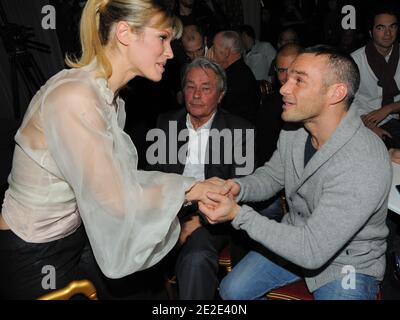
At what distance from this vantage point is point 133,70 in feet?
5.15

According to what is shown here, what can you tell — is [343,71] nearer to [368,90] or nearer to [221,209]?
[221,209]

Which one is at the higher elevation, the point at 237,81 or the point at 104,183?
the point at 237,81

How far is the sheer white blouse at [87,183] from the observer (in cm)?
129

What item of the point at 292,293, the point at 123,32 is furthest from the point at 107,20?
the point at 292,293

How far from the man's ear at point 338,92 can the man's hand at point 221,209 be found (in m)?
0.60

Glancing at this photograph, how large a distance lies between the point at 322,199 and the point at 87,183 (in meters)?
0.87

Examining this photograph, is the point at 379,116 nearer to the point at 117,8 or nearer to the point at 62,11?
the point at 117,8

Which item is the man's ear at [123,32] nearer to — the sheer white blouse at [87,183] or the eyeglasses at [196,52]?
the sheer white blouse at [87,183]

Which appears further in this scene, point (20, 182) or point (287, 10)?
point (287, 10)

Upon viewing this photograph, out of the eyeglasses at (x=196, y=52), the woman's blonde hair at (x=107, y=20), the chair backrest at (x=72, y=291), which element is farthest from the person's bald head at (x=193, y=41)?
the chair backrest at (x=72, y=291)

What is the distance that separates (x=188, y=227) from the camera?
2.19 m
